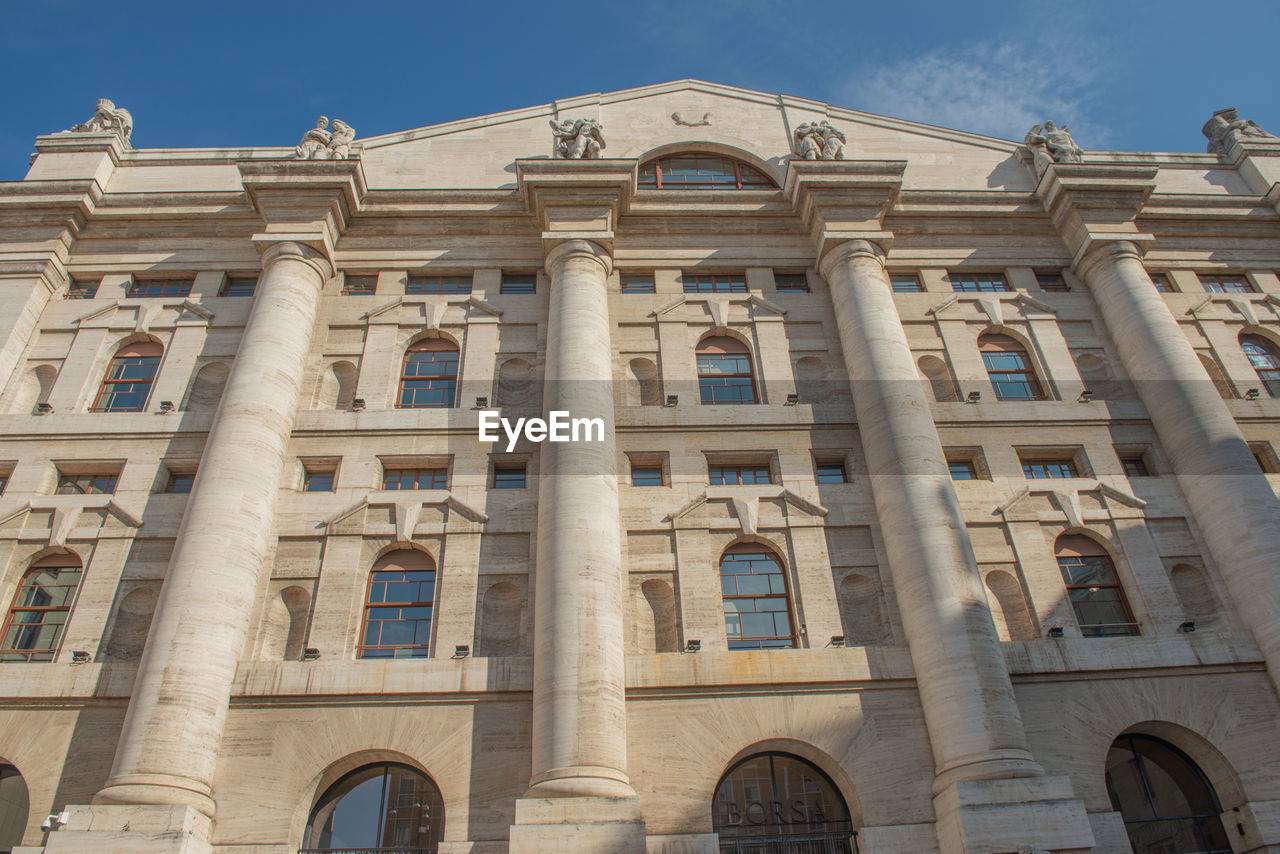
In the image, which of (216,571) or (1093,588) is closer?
(216,571)

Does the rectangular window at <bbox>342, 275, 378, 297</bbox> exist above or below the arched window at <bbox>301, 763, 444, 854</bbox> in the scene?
above

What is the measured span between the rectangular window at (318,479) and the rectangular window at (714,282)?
1115cm

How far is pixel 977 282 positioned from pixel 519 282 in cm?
1360

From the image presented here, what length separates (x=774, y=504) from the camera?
2242 cm

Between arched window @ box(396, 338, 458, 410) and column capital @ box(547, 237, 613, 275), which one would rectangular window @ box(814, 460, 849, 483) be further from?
arched window @ box(396, 338, 458, 410)

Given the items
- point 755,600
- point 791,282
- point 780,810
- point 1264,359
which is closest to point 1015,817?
point 780,810

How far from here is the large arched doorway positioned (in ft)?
59.6

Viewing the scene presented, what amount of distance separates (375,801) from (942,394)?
1709cm

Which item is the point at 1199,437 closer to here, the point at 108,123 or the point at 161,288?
the point at 161,288

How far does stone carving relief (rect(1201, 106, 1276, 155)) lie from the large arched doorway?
1042 inches

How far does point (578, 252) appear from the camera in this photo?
85.6 feet

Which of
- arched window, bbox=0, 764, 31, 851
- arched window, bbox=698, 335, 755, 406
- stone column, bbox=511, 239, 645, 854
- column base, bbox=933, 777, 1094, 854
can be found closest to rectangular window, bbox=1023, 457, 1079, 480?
arched window, bbox=698, 335, 755, 406

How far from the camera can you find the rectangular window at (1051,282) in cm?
2816

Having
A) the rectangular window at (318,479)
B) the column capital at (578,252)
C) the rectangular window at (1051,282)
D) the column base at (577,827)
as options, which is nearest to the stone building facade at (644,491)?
the column base at (577,827)
